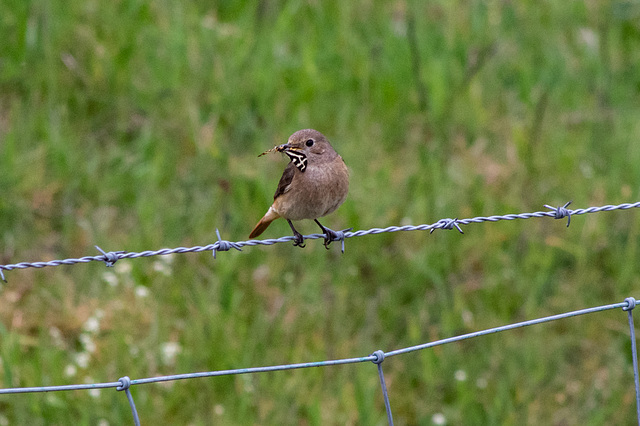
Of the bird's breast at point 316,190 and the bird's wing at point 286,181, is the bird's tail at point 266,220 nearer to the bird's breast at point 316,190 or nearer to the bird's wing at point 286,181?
the bird's wing at point 286,181

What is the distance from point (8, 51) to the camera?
5383 mm

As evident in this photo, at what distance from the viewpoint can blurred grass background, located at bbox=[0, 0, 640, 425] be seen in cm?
390

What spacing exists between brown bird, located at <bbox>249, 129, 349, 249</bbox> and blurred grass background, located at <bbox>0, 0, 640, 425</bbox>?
91cm

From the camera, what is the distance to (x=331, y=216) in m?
4.91

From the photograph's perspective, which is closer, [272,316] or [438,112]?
[272,316]

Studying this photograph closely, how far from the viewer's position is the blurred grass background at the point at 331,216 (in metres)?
3.90

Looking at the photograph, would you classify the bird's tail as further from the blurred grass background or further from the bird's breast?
the blurred grass background

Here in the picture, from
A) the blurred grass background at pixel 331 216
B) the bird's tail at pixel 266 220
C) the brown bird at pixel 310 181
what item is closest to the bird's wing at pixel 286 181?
the brown bird at pixel 310 181

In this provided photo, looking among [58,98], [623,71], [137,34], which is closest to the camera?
[58,98]

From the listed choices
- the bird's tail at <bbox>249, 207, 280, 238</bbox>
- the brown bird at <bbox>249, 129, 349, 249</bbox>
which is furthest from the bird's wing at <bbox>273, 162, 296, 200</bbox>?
the bird's tail at <bbox>249, 207, 280, 238</bbox>

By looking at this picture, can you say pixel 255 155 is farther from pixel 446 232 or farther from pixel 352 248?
pixel 446 232

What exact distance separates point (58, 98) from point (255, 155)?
4.58 feet

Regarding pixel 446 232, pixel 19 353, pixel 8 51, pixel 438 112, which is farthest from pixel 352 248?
pixel 8 51

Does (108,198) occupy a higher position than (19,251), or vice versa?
(108,198)
